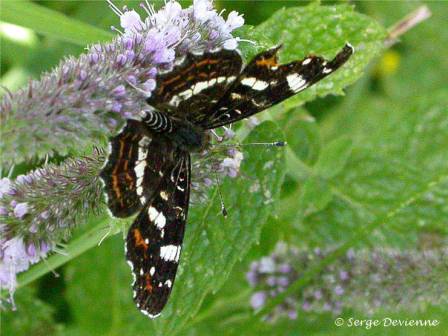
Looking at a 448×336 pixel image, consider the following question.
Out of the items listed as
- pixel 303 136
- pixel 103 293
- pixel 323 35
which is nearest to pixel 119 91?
pixel 323 35

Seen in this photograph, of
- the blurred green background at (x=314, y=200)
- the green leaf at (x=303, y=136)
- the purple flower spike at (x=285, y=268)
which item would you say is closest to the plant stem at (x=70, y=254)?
the blurred green background at (x=314, y=200)

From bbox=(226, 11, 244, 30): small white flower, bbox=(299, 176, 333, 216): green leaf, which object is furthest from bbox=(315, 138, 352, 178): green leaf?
bbox=(226, 11, 244, 30): small white flower

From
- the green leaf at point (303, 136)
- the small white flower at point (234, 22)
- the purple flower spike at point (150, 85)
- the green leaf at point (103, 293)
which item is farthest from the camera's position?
the green leaf at point (103, 293)

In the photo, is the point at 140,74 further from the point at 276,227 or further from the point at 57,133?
the point at 276,227

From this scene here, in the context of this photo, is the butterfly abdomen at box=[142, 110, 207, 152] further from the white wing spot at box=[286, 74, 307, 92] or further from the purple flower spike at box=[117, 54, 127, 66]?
the white wing spot at box=[286, 74, 307, 92]

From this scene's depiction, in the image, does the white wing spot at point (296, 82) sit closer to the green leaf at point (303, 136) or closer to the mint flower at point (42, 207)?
the mint flower at point (42, 207)

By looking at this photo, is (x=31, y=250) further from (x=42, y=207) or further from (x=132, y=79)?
(x=132, y=79)

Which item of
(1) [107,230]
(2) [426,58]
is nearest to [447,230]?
(2) [426,58]
